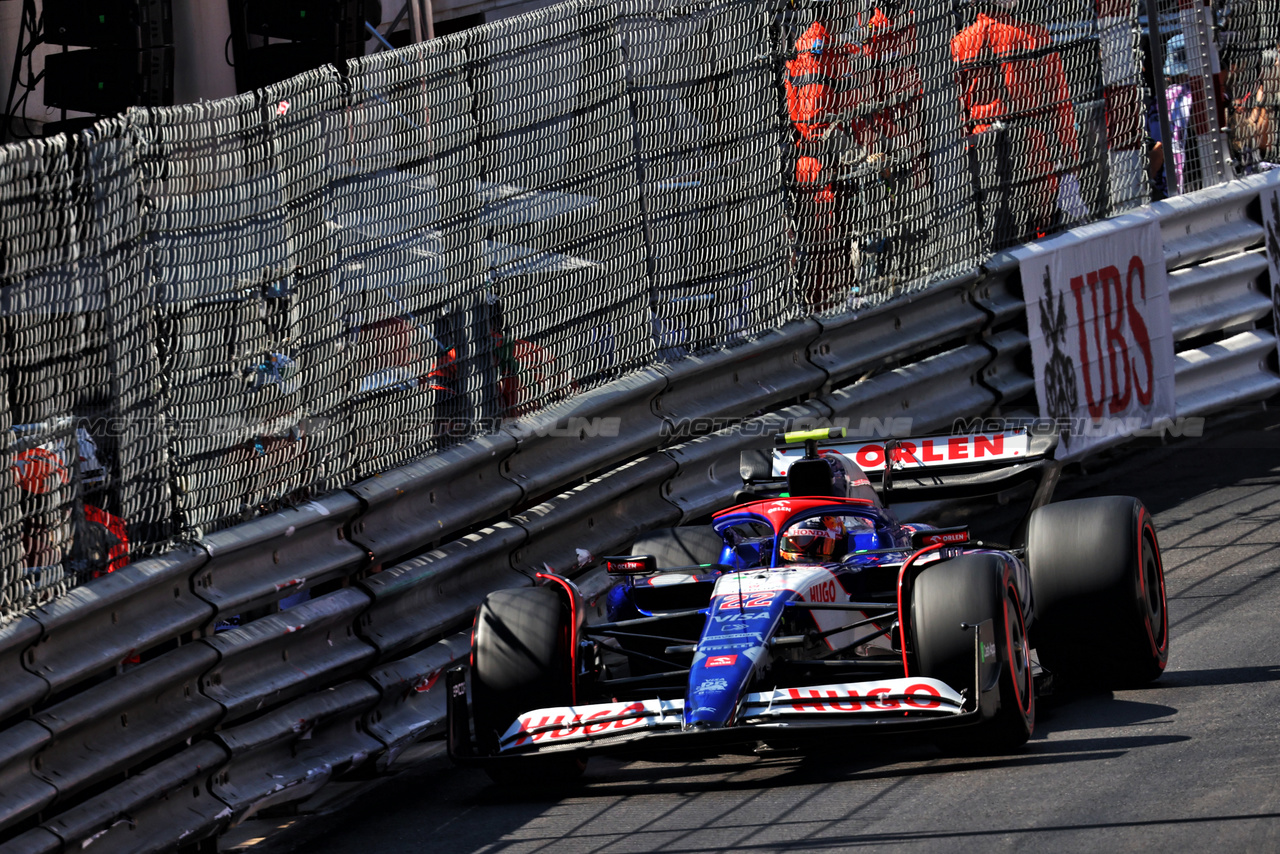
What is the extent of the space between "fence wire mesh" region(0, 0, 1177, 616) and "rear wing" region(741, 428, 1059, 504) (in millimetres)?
1015

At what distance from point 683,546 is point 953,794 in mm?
2096

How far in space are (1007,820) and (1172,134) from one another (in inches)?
287

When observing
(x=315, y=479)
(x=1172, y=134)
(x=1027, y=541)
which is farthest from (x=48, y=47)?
(x=1027, y=541)

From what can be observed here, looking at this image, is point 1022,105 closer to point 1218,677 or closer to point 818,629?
point 1218,677

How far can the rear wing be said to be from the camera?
7219 millimetres

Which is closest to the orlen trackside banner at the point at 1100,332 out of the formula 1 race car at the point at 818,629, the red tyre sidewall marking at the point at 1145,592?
the formula 1 race car at the point at 818,629

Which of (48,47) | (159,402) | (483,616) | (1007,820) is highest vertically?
(48,47)

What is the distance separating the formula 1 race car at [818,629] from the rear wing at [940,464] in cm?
2

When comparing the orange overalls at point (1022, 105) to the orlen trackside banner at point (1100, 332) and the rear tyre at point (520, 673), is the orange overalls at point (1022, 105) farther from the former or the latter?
the rear tyre at point (520, 673)

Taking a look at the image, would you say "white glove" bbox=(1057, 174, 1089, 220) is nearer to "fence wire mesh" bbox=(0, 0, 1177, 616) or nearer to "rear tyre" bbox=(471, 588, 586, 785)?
"fence wire mesh" bbox=(0, 0, 1177, 616)

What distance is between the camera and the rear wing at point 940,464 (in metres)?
7.22

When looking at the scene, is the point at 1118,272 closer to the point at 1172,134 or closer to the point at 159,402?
the point at 1172,134

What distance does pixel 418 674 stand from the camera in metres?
6.61

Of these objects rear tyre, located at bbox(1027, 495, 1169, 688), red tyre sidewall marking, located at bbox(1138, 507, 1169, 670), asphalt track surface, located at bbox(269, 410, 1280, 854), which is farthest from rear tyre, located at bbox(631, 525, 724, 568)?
red tyre sidewall marking, located at bbox(1138, 507, 1169, 670)
